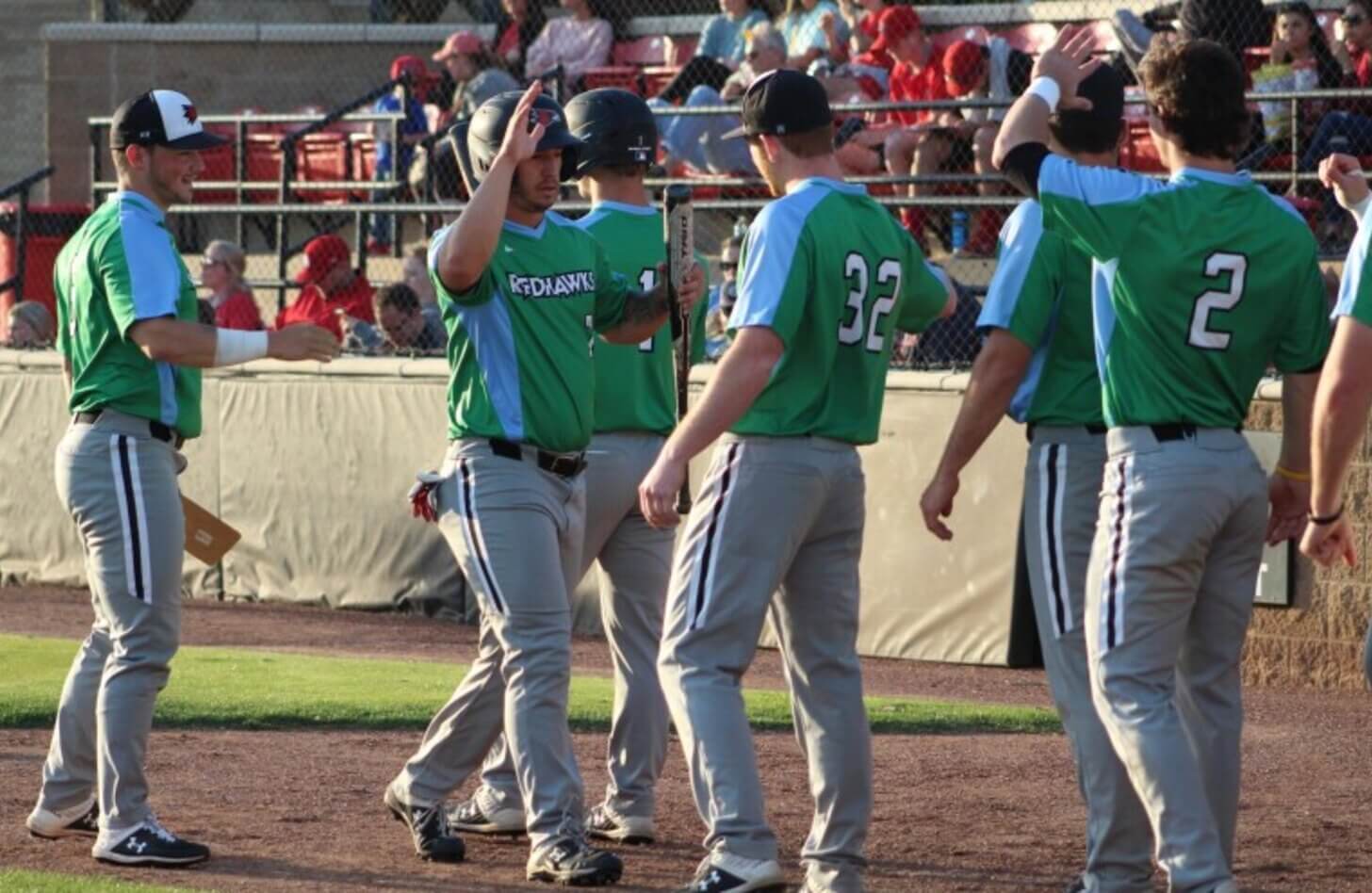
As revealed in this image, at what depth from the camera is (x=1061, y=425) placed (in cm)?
591

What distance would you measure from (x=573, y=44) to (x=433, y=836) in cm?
1303

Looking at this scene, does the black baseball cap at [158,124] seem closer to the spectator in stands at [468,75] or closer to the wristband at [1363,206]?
the wristband at [1363,206]

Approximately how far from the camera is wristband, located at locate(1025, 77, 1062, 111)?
5.55 m

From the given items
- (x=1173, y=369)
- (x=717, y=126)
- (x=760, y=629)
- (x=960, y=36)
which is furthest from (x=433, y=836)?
(x=960, y=36)

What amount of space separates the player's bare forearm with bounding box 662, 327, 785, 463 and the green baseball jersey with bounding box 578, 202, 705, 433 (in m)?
1.61

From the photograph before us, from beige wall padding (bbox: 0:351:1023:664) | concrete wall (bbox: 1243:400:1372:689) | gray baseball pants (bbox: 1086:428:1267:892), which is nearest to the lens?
gray baseball pants (bbox: 1086:428:1267:892)

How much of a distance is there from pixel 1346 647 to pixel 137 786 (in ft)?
20.9

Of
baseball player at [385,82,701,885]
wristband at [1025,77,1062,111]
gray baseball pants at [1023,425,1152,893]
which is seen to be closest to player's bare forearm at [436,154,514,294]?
baseball player at [385,82,701,885]

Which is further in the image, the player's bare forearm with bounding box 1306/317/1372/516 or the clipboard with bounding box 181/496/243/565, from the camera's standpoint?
the clipboard with bounding box 181/496/243/565

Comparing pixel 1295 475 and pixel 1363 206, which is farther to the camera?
pixel 1363 206

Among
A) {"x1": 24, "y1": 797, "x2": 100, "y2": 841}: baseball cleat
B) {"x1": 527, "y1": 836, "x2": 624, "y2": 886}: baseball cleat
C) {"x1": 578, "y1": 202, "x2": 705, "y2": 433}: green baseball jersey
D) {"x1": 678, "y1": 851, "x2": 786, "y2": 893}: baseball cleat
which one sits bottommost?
{"x1": 24, "y1": 797, "x2": 100, "y2": 841}: baseball cleat

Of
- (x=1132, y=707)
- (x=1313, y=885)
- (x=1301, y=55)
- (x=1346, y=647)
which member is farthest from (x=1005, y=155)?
(x=1301, y=55)

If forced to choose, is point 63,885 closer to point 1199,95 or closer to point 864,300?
point 864,300

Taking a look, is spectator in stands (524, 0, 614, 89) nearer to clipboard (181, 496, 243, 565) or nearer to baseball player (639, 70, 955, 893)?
clipboard (181, 496, 243, 565)
